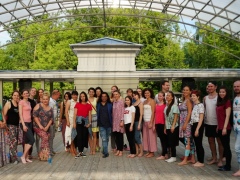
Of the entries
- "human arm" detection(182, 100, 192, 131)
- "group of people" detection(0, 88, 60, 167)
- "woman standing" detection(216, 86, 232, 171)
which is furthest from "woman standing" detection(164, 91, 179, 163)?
"group of people" detection(0, 88, 60, 167)

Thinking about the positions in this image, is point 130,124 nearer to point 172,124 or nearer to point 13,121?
point 172,124

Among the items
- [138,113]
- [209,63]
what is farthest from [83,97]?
[209,63]

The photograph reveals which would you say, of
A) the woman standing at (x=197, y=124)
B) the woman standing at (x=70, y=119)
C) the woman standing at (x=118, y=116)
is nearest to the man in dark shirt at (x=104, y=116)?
the woman standing at (x=118, y=116)

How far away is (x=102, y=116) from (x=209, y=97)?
286cm

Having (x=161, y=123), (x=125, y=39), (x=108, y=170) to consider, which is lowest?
(x=108, y=170)

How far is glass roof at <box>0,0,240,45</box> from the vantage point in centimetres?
2044

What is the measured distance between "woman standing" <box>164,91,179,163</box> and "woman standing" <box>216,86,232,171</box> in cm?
122

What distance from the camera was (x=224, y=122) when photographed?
777cm

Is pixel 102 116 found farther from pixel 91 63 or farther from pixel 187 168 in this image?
pixel 91 63

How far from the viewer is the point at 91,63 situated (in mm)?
19609

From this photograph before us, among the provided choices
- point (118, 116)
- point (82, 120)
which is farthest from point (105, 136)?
point (82, 120)

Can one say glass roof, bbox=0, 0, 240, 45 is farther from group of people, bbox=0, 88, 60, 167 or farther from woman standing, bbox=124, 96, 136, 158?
group of people, bbox=0, 88, 60, 167

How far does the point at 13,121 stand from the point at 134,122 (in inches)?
119

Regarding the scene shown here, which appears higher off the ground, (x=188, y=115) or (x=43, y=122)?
(x=188, y=115)
